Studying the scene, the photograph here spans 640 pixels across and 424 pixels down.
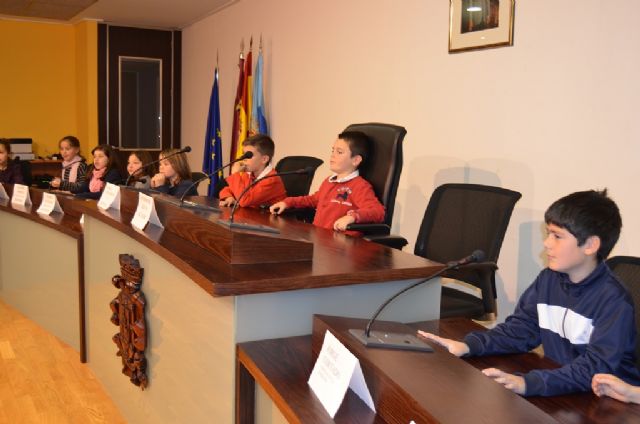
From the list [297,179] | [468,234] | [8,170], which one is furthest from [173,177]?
[8,170]

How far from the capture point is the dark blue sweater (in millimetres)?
1318

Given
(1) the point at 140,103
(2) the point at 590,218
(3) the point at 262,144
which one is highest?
(1) the point at 140,103

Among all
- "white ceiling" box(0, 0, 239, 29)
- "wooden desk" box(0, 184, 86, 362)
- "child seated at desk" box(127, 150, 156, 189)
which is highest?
"white ceiling" box(0, 0, 239, 29)

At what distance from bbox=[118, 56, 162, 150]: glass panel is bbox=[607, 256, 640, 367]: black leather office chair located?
280 inches

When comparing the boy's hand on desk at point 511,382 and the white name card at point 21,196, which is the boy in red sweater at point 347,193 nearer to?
the boy's hand on desk at point 511,382

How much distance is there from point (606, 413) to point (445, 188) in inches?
61.6

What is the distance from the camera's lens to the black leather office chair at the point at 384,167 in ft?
9.16

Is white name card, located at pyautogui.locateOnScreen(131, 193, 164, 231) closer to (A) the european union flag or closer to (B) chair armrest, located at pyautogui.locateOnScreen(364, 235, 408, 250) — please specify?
(B) chair armrest, located at pyautogui.locateOnScreen(364, 235, 408, 250)

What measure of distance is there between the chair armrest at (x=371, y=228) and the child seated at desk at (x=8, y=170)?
12.9ft

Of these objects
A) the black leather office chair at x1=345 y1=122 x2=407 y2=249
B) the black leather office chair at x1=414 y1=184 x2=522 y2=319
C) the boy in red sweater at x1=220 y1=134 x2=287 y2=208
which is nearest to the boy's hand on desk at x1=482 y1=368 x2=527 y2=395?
the black leather office chair at x1=414 y1=184 x2=522 y2=319

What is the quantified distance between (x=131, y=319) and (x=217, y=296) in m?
0.91

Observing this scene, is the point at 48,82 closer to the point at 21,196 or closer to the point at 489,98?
the point at 21,196

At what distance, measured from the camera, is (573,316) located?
4.88 feet

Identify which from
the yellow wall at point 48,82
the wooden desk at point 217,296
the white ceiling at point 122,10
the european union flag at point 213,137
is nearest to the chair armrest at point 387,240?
the wooden desk at point 217,296
